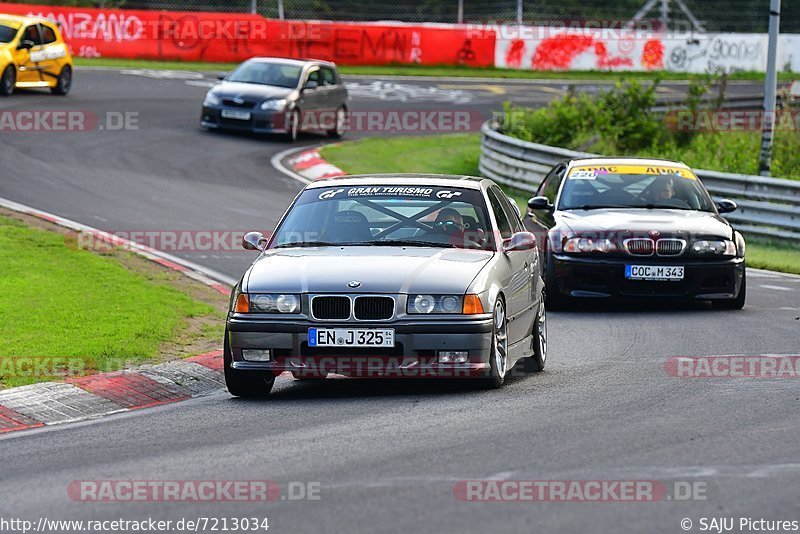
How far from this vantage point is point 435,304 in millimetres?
8844

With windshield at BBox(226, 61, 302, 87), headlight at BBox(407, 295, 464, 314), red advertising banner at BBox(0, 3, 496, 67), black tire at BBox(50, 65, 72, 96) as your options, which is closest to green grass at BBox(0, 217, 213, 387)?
headlight at BBox(407, 295, 464, 314)

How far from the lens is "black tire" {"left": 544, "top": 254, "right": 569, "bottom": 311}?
46.2 ft

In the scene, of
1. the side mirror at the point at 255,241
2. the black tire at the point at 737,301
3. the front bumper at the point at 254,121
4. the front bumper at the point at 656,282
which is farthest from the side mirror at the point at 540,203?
the front bumper at the point at 254,121

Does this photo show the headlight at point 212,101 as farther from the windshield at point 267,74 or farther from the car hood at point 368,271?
the car hood at point 368,271

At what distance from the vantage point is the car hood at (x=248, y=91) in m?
28.1

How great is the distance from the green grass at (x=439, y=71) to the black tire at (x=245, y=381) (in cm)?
2989

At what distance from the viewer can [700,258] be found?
1373 cm

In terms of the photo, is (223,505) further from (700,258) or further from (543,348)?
(700,258)

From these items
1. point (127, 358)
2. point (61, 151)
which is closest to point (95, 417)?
point (127, 358)

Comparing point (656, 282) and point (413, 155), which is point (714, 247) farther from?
point (413, 155)

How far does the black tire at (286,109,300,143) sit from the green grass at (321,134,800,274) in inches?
33.7

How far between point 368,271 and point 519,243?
1426mm

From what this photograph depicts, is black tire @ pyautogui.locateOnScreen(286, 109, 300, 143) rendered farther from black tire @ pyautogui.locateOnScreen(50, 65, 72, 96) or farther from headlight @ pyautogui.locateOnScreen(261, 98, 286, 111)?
black tire @ pyautogui.locateOnScreen(50, 65, 72, 96)

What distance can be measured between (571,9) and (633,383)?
3981cm
